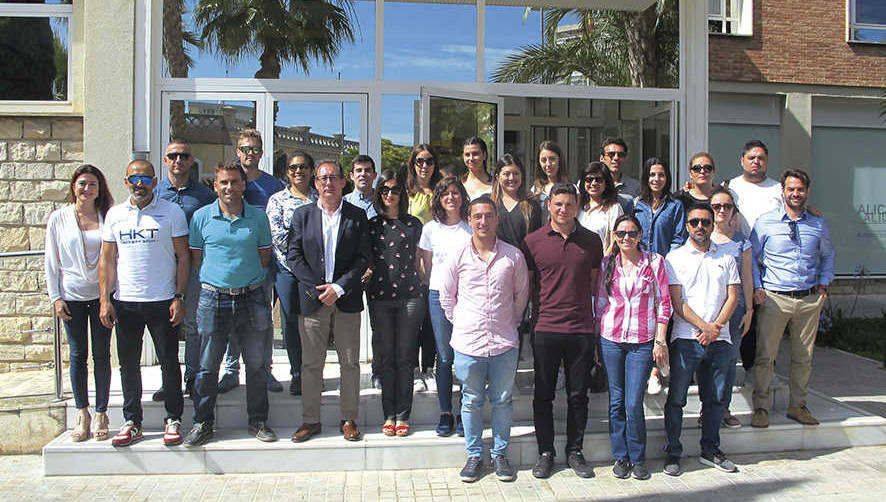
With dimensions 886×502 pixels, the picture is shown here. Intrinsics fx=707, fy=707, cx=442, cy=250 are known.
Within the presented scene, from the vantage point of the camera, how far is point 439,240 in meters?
4.86

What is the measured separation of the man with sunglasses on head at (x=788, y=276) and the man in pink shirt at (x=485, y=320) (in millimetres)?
2010

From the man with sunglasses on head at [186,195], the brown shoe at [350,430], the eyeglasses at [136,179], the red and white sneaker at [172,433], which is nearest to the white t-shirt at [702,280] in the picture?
the brown shoe at [350,430]

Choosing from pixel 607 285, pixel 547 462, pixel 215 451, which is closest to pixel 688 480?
pixel 547 462

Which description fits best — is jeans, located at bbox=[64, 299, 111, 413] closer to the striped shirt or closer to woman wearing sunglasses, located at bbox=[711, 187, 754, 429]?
the striped shirt

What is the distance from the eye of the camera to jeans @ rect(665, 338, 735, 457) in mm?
4754

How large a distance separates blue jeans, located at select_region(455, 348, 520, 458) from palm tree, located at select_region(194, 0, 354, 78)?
365 cm

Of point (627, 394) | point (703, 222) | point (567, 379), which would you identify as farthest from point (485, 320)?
point (703, 222)

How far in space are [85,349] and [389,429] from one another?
7.18 feet

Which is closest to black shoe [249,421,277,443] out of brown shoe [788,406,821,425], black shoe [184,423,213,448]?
black shoe [184,423,213,448]

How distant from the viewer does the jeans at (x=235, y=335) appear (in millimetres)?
4711

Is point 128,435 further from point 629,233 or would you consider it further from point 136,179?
point 629,233

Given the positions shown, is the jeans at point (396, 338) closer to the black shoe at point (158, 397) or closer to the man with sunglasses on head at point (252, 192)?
the man with sunglasses on head at point (252, 192)

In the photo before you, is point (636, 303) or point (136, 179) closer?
point (636, 303)

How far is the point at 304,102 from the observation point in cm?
667
